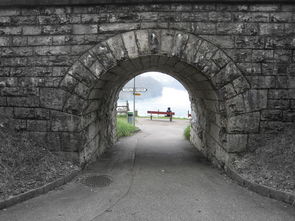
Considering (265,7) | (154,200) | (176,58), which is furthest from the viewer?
(176,58)

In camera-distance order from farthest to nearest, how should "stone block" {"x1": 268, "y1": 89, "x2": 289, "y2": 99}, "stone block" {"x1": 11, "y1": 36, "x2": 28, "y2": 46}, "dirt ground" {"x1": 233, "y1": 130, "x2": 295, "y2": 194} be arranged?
"stone block" {"x1": 11, "y1": 36, "x2": 28, "y2": 46} → "stone block" {"x1": 268, "y1": 89, "x2": 289, "y2": 99} → "dirt ground" {"x1": 233, "y1": 130, "x2": 295, "y2": 194}

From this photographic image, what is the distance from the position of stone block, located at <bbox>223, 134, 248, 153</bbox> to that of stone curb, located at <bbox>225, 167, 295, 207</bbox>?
19.2 inches

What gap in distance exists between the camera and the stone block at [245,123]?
454cm

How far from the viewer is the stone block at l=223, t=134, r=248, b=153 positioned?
4.57 m

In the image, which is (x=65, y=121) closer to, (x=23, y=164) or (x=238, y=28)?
(x=23, y=164)

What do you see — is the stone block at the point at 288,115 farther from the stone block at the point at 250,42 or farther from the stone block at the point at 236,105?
the stone block at the point at 250,42

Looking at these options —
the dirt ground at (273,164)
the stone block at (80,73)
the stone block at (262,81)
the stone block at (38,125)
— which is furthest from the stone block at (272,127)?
the stone block at (38,125)

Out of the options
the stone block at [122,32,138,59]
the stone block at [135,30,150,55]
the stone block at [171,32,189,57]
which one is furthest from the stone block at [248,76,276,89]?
the stone block at [122,32,138,59]

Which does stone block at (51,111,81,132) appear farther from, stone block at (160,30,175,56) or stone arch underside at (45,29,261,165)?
stone block at (160,30,175,56)

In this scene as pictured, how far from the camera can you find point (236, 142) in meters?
4.58

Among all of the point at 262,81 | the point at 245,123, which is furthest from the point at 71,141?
the point at 262,81

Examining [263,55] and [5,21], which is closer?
[263,55]

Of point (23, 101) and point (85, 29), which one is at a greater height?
point (85, 29)

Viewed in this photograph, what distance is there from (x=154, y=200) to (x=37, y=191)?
6.84 ft
